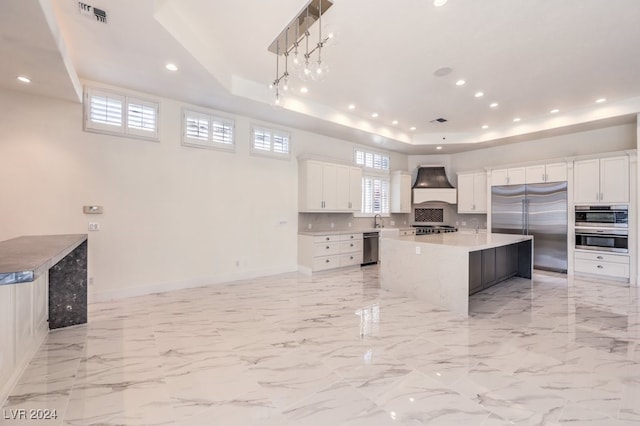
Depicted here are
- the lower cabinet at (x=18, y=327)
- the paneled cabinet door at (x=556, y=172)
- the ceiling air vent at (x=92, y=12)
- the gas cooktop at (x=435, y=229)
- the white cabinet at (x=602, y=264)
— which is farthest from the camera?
the gas cooktop at (x=435, y=229)

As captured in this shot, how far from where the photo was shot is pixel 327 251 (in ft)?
19.5

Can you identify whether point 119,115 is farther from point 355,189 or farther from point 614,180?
point 614,180

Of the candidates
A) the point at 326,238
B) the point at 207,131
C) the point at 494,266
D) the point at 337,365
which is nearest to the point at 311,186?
the point at 326,238

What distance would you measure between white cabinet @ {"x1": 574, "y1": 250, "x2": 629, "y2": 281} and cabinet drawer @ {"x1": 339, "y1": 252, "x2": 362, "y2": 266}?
4.38 meters

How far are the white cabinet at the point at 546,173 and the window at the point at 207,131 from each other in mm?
6449

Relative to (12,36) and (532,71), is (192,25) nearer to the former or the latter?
(12,36)

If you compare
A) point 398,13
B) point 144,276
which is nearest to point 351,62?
point 398,13

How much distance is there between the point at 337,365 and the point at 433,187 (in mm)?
6785

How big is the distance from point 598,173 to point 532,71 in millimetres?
3039

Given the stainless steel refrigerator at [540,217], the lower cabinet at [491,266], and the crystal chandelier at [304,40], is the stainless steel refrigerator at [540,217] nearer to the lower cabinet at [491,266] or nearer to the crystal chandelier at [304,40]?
the lower cabinet at [491,266]

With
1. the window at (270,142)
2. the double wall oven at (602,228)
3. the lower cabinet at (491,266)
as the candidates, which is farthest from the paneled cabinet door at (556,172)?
the window at (270,142)

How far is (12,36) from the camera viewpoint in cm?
239

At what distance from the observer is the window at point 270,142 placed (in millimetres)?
5512

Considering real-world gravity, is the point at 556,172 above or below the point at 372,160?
below
